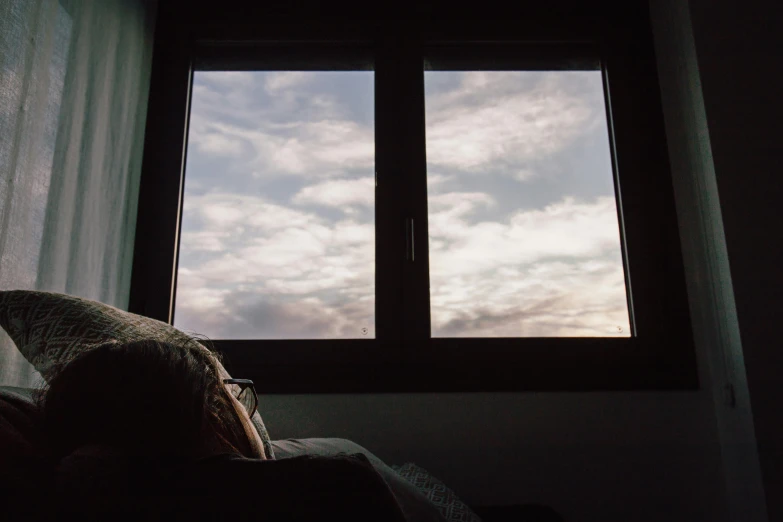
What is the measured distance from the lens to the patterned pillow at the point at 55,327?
2.80ft

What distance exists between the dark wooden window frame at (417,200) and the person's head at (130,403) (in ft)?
4.37

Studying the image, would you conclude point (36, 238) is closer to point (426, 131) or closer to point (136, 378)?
point (136, 378)

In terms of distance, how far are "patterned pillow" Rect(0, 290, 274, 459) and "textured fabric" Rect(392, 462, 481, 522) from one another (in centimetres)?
44

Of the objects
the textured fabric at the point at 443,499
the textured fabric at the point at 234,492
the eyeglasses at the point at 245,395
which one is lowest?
the textured fabric at the point at 443,499

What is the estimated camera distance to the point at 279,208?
6.61 ft

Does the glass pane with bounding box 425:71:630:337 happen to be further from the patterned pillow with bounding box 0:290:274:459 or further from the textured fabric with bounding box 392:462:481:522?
the patterned pillow with bounding box 0:290:274:459

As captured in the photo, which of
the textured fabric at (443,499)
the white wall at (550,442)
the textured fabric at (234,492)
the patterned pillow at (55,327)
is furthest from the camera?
the white wall at (550,442)

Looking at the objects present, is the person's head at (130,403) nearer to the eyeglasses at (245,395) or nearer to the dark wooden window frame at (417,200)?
the eyeglasses at (245,395)

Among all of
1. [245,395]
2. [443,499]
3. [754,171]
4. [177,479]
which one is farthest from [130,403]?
[754,171]

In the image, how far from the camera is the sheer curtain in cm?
126

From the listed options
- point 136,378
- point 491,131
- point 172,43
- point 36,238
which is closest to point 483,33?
point 491,131

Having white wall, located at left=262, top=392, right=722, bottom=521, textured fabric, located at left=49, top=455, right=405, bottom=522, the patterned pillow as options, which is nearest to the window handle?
white wall, located at left=262, top=392, right=722, bottom=521

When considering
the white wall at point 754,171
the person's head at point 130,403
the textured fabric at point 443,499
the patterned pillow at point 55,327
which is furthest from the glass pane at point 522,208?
the person's head at point 130,403

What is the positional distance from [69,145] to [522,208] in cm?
146
